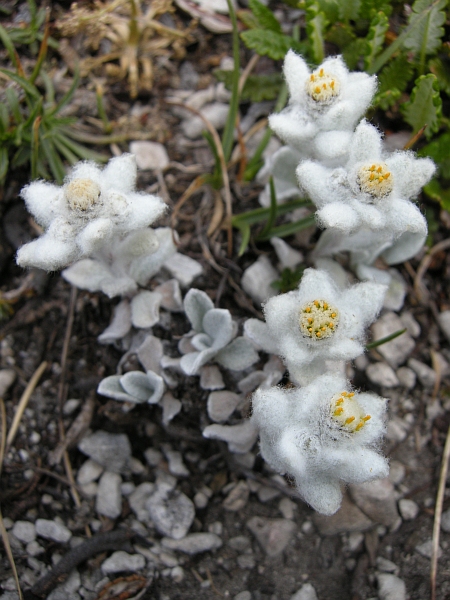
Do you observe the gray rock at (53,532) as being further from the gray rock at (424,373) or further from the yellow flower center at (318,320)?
the gray rock at (424,373)

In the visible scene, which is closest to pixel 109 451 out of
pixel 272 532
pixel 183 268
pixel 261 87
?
pixel 272 532

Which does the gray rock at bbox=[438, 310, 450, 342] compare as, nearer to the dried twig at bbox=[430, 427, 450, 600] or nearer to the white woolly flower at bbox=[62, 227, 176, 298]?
the dried twig at bbox=[430, 427, 450, 600]

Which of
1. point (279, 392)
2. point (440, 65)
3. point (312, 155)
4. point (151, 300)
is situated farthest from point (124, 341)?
point (440, 65)

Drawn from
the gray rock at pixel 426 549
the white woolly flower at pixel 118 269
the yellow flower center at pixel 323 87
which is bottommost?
the gray rock at pixel 426 549

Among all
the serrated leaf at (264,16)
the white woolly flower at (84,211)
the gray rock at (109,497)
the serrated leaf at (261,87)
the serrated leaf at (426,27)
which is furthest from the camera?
the serrated leaf at (261,87)

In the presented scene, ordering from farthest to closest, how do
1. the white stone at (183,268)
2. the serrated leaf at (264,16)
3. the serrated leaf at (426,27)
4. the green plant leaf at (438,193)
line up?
the serrated leaf at (264,16) < the green plant leaf at (438,193) < the white stone at (183,268) < the serrated leaf at (426,27)

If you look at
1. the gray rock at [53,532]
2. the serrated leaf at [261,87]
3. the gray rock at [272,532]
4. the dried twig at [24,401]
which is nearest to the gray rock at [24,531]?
the gray rock at [53,532]

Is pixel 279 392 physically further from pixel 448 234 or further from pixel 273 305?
pixel 448 234
